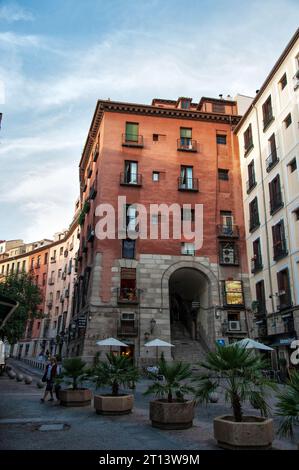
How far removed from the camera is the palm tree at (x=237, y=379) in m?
7.70

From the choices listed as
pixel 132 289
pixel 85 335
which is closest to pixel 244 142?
pixel 132 289

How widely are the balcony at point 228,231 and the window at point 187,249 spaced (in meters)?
2.54

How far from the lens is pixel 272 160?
28.3 meters

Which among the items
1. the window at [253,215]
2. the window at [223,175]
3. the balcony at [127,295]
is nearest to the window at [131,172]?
the window at [223,175]

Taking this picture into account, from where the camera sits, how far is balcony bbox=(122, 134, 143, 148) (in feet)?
111

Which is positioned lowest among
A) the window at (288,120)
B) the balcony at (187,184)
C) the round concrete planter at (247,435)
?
the round concrete planter at (247,435)

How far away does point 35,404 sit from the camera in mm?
14727

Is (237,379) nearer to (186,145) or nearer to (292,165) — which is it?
(292,165)

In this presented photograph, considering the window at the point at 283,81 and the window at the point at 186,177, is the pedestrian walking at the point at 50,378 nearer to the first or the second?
the window at the point at 186,177

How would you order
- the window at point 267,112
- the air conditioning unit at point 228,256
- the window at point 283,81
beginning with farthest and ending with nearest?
the air conditioning unit at point 228,256
the window at point 267,112
the window at point 283,81

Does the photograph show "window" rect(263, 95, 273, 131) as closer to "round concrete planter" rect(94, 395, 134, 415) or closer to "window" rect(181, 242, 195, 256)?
"window" rect(181, 242, 195, 256)

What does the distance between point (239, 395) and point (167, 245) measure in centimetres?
2381

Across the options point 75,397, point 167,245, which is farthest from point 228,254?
point 75,397

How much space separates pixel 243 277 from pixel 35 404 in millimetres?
21178
